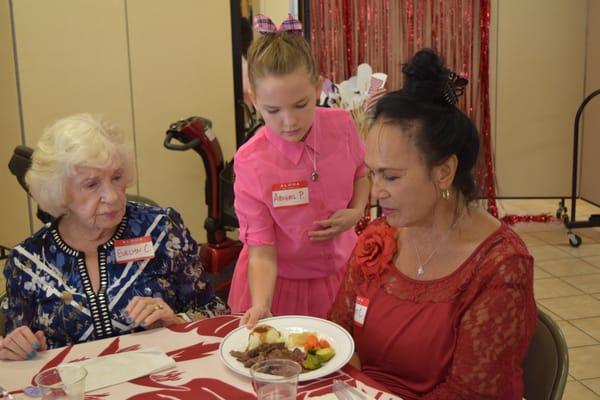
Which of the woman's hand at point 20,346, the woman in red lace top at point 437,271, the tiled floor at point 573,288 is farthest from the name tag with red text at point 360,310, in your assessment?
the tiled floor at point 573,288

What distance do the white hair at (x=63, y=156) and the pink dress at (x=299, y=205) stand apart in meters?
Result: 0.44

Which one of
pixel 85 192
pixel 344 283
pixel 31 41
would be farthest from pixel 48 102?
pixel 344 283

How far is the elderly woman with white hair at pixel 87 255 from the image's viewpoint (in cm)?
178

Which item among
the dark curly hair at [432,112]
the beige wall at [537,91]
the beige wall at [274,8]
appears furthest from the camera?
the beige wall at [537,91]

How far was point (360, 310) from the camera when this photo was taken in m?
1.64

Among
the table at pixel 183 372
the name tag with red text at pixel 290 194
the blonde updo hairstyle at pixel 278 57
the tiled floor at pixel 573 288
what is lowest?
the tiled floor at pixel 573 288

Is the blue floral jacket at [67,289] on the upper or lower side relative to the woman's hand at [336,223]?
lower

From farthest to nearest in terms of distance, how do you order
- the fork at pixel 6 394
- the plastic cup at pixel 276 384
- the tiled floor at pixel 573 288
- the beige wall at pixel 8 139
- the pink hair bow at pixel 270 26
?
the beige wall at pixel 8 139
the tiled floor at pixel 573 288
the pink hair bow at pixel 270 26
the fork at pixel 6 394
the plastic cup at pixel 276 384

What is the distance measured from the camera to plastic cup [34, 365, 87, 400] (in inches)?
46.4

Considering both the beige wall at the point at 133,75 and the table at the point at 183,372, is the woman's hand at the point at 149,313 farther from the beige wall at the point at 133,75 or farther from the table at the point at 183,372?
the beige wall at the point at 133,75

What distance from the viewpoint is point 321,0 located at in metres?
6.09

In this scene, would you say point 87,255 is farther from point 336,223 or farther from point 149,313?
point 336,223

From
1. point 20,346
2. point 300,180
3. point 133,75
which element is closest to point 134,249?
point 20,346

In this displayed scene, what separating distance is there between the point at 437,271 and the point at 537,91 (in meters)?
5.62
